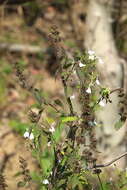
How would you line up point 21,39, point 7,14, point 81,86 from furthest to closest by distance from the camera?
point 7,14
point 21,39
point 81,86

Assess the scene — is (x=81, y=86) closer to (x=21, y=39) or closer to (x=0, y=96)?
(x=0, y=96)

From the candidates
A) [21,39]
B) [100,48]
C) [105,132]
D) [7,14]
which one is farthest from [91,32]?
[7,14]

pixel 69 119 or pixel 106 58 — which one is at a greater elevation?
pixel 106 58

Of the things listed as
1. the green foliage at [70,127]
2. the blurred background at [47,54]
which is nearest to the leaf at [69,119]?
the green foliage at [70,127]

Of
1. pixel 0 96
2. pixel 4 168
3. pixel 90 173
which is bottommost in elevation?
pixel 90 173

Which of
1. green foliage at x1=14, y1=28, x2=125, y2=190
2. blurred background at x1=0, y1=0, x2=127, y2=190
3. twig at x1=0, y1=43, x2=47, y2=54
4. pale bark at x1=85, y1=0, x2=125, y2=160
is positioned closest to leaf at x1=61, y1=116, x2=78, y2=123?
green foliage at x1=14, y1=28, x2=125, y2=190

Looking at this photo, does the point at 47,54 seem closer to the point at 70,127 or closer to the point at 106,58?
the point at 106,58

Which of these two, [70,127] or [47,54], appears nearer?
[70,127]

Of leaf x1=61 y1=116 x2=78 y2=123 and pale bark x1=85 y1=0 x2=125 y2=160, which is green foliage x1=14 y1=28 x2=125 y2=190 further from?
pale bark x1=85 y1=0 x2=125 y2=160

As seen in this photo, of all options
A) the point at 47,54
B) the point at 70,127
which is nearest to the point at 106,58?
the point at 47,54
